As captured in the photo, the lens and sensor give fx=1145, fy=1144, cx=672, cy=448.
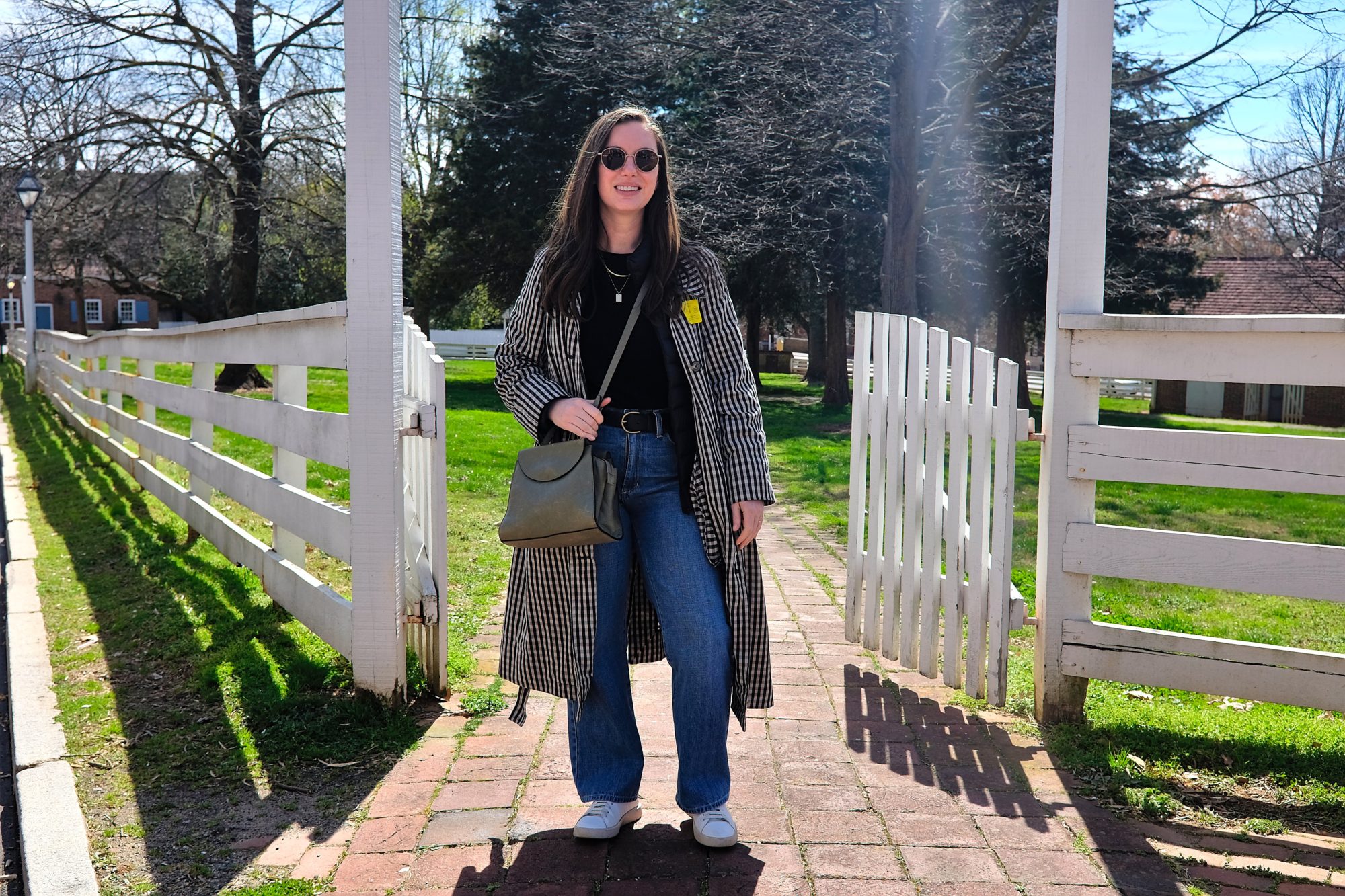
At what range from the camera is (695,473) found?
2977 mm

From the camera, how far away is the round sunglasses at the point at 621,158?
297 cm

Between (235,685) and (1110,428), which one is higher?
(1110,428)

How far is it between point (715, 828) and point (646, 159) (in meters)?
1.75

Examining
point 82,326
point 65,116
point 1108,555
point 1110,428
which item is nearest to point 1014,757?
point 1108,555

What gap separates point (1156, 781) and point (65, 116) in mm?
18119

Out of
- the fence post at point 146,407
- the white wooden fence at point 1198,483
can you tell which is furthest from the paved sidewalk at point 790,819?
the fence post at point 146,407

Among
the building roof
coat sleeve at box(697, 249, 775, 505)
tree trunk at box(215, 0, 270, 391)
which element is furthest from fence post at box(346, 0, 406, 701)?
the building roof

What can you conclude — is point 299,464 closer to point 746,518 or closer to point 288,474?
point 288,474

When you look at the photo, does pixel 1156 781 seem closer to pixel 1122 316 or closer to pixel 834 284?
pixel 1122 316

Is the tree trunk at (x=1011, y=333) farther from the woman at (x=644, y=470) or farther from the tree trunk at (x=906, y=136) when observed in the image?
the woman at (x=644, y=470)

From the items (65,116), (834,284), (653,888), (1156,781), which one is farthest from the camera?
(834,284)

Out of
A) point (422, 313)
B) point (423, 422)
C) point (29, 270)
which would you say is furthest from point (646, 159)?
point (422, 313)

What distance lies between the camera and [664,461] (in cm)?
294

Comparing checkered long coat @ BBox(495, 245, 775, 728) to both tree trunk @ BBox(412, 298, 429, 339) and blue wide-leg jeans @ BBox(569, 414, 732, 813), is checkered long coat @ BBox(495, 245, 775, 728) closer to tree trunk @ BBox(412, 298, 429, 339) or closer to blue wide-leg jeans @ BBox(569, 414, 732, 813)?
blue wide-leg jeans @ BBox(569, 414, 732, 813)
